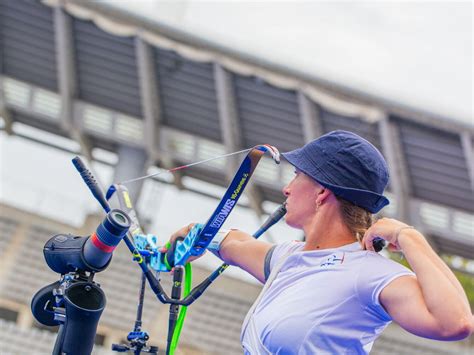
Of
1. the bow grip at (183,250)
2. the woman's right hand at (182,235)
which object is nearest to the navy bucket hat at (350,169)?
the bow grip at (183,250)

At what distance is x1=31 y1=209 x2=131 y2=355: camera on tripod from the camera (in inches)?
85.4

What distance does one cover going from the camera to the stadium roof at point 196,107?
16797 millimetres

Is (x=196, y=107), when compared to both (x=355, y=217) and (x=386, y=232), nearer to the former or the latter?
(x=355, y=217)

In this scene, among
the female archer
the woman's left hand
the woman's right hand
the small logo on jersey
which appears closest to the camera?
the female archer

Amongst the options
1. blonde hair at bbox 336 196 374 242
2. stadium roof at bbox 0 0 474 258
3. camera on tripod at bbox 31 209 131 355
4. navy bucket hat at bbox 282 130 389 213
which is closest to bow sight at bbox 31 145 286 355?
camera on tripod at bbox 31 209 131 355

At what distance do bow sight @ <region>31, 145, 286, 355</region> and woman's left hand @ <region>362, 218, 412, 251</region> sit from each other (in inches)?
12.8

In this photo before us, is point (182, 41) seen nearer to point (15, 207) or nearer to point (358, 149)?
point (15, 207)

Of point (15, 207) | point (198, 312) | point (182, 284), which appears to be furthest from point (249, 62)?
point (182, 284)

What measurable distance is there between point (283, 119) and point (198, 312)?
5389 mm

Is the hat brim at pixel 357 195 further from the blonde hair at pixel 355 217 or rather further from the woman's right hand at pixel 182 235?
the woman's right hand at pixel 182 235

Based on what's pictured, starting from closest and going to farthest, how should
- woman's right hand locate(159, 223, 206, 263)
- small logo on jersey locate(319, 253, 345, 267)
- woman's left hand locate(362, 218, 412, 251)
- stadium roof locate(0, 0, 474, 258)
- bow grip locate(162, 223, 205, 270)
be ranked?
woman's left hand locate(362, 218, 412, 251)
small logo on jersey locate(319, 253, 345, 267)
bow grip locate(162, 223, 205, 270)
woman's right hand locate(159, 223, 206, 263)
stadium roof locate(0, 0, 474, 258)

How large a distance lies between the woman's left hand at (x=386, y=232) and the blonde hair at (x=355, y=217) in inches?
3.9

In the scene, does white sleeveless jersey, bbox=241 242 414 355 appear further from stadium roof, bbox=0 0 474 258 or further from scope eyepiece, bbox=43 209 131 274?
stadium roof, bbox=0 0 474 258

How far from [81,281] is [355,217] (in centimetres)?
76
